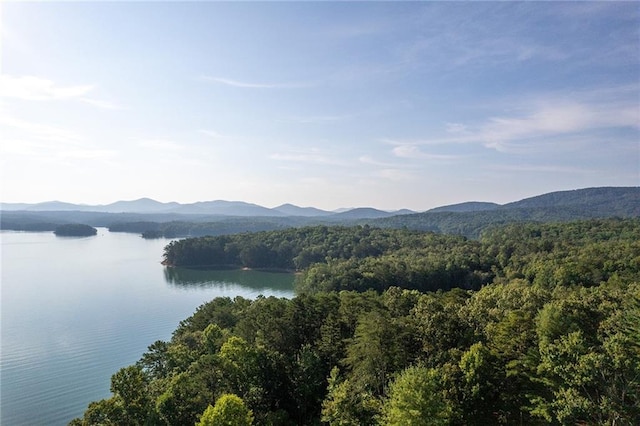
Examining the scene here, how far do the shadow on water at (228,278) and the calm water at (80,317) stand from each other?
176 millimetres

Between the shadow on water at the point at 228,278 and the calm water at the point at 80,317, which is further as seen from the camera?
the shadow on water at the point at 228,278

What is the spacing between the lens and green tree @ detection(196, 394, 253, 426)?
12.8 m

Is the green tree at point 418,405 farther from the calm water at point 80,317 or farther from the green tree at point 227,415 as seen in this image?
the calm water at point 80,317

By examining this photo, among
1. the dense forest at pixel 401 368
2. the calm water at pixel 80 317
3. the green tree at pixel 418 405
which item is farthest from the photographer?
the calm water at pixel 80 317

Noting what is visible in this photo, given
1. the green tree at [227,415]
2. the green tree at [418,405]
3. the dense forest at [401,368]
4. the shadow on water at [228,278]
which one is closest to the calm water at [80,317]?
the shadow on water at [228,278]

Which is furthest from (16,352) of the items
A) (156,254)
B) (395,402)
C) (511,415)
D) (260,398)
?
(156,254)

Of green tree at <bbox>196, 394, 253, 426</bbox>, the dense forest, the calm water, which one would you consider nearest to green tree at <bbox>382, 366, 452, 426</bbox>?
the dense forest

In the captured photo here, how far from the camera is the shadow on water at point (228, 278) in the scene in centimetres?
6650

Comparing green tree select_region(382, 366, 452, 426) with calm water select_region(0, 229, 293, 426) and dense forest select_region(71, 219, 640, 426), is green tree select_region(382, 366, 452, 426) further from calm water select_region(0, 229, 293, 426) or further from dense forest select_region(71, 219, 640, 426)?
calm water select_region(0, 229, 293, 426)

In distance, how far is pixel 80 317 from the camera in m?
41.3

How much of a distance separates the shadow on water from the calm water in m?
0.18

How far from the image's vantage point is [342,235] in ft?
298

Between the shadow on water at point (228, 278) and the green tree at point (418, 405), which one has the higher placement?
the green tree at point (418, 405)

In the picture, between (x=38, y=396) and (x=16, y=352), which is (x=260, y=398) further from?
(x=16, y=352)
